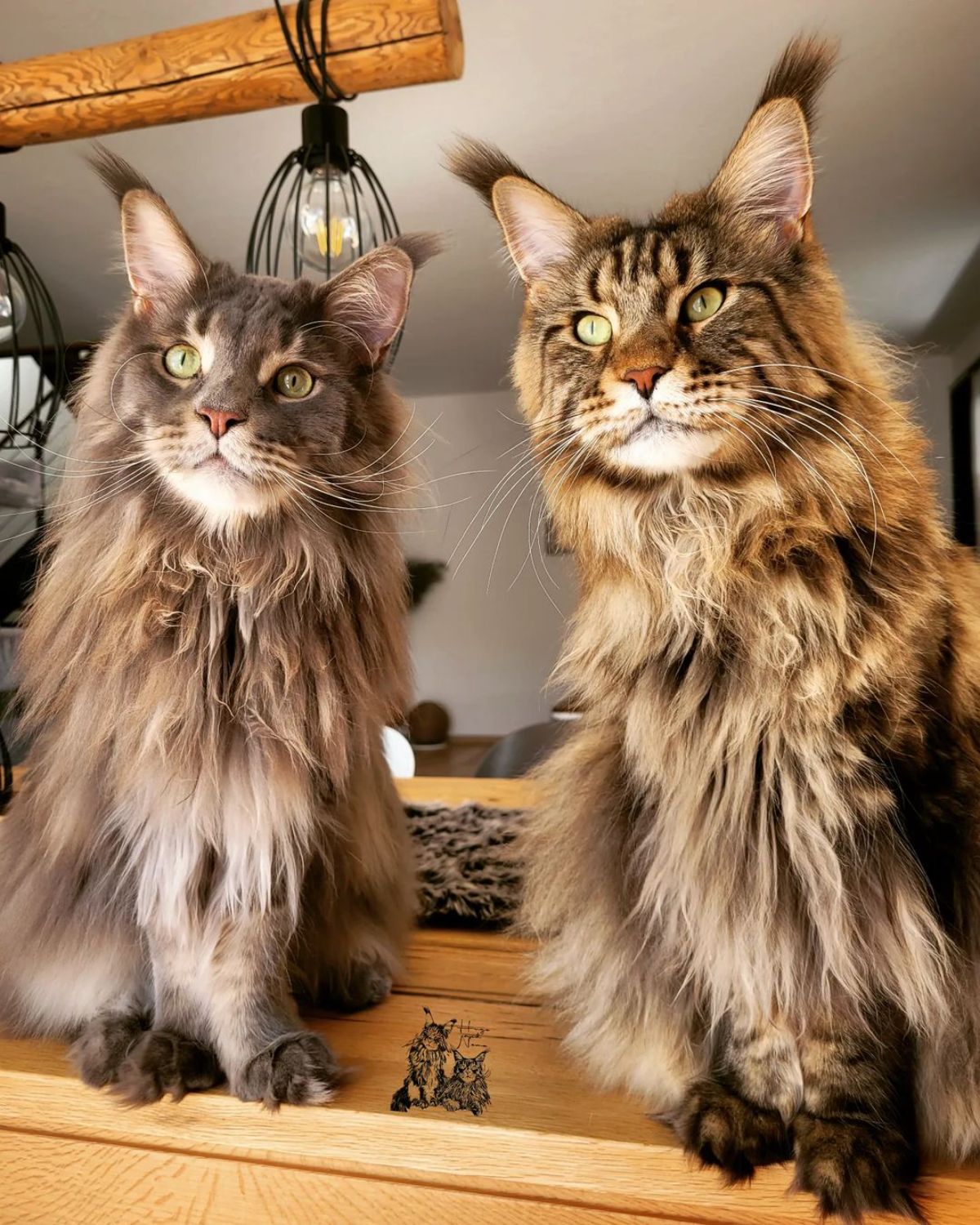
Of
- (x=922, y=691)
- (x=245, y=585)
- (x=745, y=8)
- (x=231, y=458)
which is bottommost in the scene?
(x=922, y=691)

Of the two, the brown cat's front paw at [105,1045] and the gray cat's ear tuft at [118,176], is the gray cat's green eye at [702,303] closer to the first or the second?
the gray cat's ear tuft at [118,176]

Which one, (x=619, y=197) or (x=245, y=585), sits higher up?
(x=619, y=197)

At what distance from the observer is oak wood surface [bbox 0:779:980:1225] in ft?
2.56

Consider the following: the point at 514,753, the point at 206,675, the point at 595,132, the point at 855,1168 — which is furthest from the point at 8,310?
the point at 595,132

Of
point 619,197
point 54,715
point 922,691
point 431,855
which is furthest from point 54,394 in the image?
point 619,197

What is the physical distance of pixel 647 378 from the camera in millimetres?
755

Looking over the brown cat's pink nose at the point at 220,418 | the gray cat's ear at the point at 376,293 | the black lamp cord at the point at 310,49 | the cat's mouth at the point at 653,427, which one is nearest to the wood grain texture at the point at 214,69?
the black lamp cord at the point at 310,49

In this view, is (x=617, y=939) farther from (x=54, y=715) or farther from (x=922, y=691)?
(x=54, y=715)

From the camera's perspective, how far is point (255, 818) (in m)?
0.88

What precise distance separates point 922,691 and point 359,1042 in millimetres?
718

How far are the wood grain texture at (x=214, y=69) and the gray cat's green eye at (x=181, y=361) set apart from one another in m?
0.47

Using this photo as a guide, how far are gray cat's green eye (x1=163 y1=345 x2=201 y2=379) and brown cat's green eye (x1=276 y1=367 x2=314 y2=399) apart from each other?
9 centimetres

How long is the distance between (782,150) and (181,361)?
2.10ft

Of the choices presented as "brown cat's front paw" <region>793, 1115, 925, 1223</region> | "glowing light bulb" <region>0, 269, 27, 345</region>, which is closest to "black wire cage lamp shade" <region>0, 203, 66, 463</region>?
"glowing light bulb" <region>0, 269, 27, 345</region>
